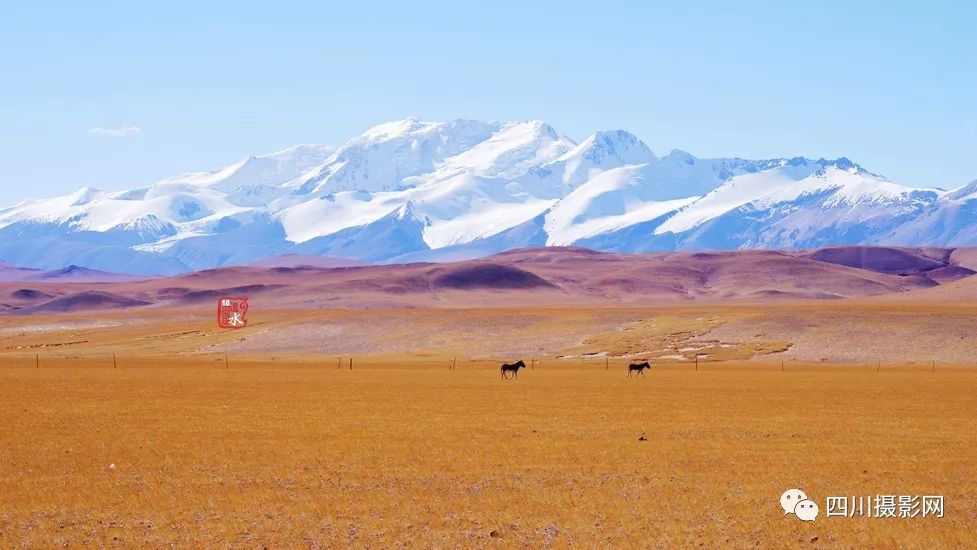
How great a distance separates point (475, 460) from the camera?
2616 centimetres

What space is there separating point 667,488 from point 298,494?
6942 mm

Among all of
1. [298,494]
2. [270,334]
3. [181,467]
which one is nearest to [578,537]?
[298,494]

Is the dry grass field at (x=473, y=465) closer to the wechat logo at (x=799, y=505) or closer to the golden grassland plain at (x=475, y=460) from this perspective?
the golden grassland plain at (x=475, y=460)

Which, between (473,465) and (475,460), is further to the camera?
(475,460)

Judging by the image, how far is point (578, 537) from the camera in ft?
61.6

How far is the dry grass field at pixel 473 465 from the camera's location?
19156mm

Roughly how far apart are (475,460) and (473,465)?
2.36ft

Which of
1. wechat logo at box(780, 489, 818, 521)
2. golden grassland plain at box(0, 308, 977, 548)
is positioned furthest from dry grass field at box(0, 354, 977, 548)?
wechat logo at box(780, 489, 818, 521)

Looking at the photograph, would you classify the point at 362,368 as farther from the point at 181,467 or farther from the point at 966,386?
the point at 181,467

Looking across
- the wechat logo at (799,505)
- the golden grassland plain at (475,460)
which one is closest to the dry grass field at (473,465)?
the golden grassland plain at (475,460)

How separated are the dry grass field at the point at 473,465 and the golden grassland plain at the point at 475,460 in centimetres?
7

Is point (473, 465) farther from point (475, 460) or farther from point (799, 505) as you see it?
point (799, 505)

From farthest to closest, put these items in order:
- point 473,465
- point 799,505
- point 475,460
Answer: point 475,460 → point 473,465 → point 799,505

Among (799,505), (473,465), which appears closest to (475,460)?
(473,465)
